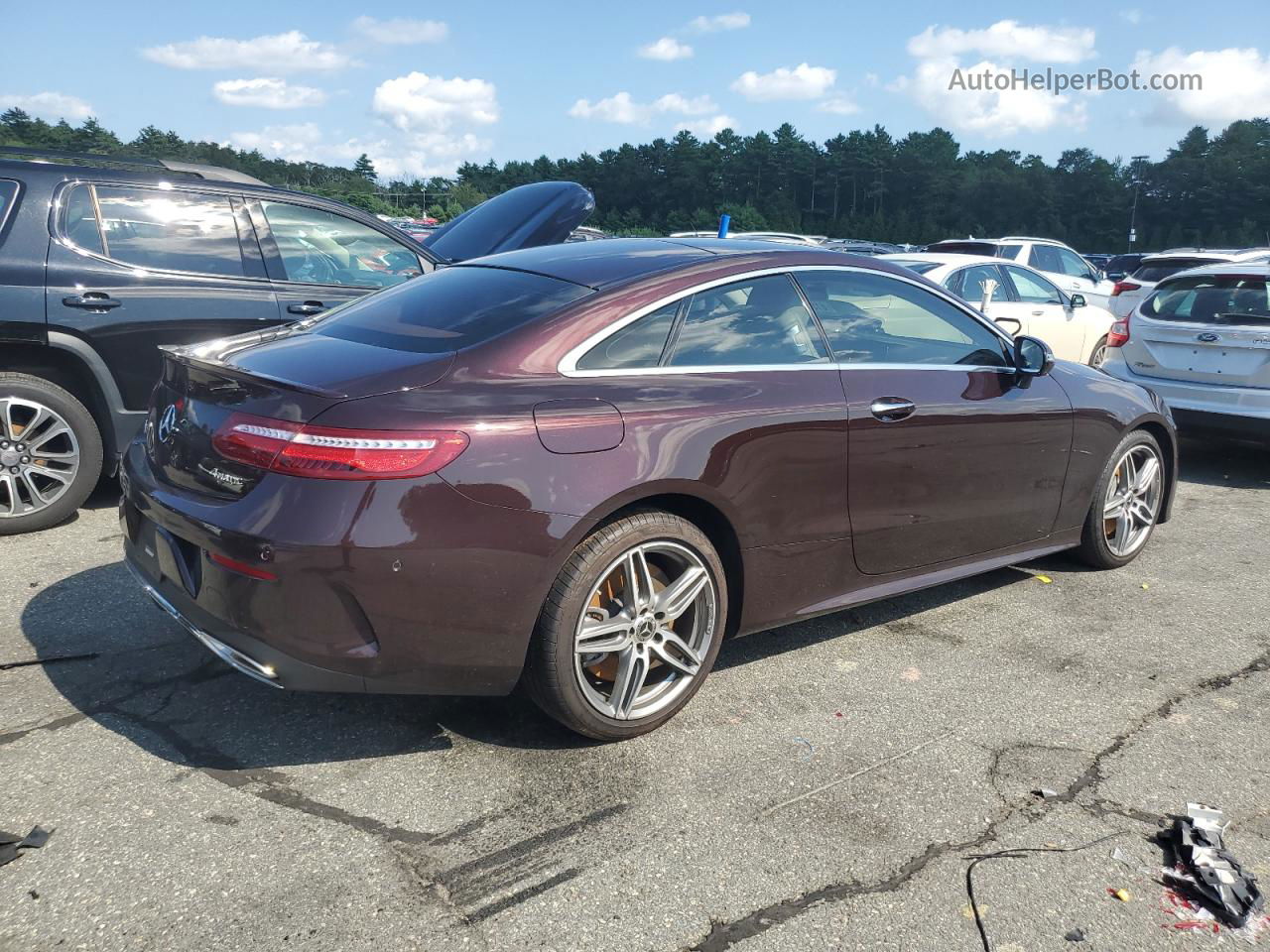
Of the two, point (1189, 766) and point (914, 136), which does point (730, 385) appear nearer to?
point (1189, 766)

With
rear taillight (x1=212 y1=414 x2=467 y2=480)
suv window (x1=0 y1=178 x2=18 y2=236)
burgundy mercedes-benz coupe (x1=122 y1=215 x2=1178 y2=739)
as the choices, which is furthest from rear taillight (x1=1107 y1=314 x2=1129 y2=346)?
suv window (x1=0 y1=178 x2=18 y2=236)

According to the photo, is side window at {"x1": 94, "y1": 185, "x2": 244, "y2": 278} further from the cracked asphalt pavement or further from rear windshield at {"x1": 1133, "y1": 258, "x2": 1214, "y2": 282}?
rear windshield at {"x1": 1133, "y1": 258, "x2": 1214, "y2": 282}

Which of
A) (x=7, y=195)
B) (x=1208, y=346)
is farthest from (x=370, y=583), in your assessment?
(x=1208, y=346)

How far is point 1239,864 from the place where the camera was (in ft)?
8.77

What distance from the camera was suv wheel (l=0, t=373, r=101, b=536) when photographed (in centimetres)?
504

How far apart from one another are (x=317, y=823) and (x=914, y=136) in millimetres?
106117

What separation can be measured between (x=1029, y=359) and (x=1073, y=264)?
12458 mm

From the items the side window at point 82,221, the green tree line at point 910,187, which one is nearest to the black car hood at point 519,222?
the side window at point 82,221

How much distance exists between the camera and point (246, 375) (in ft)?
10.0

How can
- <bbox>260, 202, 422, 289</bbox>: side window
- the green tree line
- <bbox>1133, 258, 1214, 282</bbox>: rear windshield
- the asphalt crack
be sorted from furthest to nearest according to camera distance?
the green tree line → <bbox>1133, 258, 1214, 282</bbox>: rear windshield → <bbox>260, 202, 422, 289</bbox>: side window → the asphalt crack

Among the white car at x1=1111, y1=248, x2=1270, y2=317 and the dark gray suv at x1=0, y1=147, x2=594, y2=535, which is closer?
the dark gray suv at x1=0, y1=147, x2=594, y2=535

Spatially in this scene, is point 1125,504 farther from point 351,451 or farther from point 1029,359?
point 351,451

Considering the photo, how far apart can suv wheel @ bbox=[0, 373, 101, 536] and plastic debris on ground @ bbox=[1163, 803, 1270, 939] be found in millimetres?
5097

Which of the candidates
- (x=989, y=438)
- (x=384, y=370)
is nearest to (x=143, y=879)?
(x=384, y=370)
